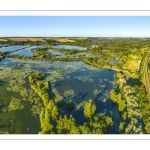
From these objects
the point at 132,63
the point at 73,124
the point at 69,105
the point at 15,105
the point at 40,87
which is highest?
the point at 132,63

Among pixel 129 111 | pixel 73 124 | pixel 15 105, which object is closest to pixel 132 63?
pixel 129 111

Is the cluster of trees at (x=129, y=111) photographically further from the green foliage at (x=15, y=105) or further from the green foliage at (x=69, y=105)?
the green foliage at (x=15, y=105)

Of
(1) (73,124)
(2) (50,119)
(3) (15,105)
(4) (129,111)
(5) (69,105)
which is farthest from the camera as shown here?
(3) (15,105)

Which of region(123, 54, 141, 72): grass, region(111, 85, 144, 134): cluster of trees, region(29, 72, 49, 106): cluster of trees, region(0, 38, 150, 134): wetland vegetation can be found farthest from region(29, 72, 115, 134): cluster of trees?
region(123, 54, 141, 72): grass

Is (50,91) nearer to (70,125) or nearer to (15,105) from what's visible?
(15,105)

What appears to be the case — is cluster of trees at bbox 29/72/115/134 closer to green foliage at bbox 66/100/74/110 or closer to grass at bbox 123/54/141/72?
green foliage at bbox 66/100/74/110

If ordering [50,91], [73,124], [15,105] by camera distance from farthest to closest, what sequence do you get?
[50,91] → [15,105] → [73,124]
